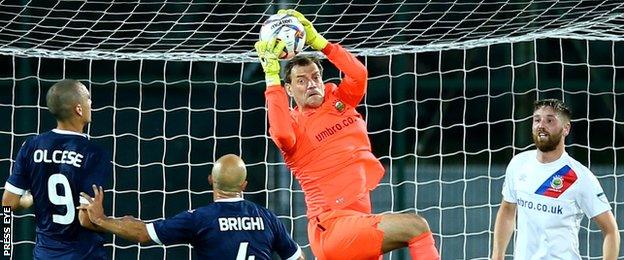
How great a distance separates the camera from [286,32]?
7195 mm

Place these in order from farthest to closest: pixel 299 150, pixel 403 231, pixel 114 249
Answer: pixel 114 249
pixel 299 150
pixel 403 231

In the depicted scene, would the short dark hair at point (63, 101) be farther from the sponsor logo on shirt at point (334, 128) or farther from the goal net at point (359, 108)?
the goal net at point (359, 108)

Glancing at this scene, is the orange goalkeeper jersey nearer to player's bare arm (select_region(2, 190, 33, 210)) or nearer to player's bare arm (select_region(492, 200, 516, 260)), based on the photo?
player's bare arm (select_region(492, 200, 516, 260))

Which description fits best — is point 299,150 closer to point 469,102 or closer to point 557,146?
point 557,146

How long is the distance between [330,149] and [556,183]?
135 centimetres

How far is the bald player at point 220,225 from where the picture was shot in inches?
269

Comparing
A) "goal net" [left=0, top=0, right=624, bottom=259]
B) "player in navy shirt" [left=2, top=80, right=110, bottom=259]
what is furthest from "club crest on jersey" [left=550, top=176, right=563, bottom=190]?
"goal net" [left=0, top=0, right=624, bottom=259]

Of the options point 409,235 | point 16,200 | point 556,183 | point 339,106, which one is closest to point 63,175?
point 16,200

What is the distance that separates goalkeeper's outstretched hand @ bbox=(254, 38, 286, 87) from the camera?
7.08 m

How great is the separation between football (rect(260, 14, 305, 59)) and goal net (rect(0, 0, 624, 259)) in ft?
10.4

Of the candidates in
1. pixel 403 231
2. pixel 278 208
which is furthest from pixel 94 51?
pixel 403 231

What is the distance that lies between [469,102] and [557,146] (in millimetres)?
3442

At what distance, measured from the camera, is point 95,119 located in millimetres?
10805

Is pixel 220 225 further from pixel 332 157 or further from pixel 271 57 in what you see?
pixel 271 57
